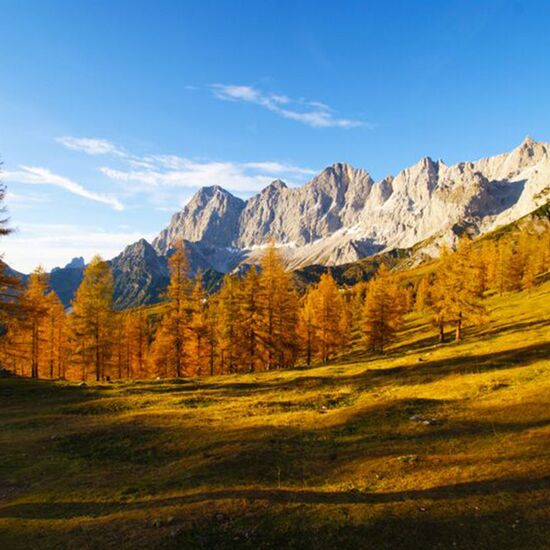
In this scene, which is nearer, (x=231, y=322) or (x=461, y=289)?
(x=461, y=289)

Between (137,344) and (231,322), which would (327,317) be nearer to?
(231,322)

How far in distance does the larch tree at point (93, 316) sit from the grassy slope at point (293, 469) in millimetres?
17048

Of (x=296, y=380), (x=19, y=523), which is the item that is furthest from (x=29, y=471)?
(x=296, y=380)

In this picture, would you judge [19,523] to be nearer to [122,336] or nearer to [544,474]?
[544,474]

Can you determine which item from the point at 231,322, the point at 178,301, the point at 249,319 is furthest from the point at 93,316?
the point at 249,319

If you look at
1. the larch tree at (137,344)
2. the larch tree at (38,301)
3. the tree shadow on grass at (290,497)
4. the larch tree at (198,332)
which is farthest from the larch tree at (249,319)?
the tree shadow on grass at (290,497)

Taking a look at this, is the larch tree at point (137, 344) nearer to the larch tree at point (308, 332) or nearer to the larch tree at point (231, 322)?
the larch tree at point (231, 322)

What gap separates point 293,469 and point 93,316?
3736 centimetres

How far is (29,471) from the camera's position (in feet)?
48.8

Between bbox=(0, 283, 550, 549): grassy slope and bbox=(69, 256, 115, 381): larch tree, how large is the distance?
55.9ft

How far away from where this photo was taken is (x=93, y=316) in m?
43.6

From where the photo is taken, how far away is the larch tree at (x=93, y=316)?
4334 cm

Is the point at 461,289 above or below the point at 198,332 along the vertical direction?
above

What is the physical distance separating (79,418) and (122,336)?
37768 millimetres
